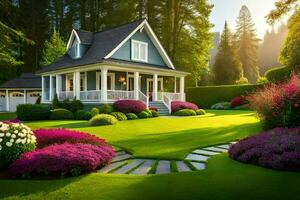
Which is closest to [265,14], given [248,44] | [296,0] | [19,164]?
[296,0]

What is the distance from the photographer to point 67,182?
19.6 ft

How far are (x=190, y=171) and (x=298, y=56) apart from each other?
24.6 meters

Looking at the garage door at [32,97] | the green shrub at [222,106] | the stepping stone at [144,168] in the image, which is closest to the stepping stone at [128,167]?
the stepping stone at [144,168]

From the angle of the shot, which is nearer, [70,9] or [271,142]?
[271,142]

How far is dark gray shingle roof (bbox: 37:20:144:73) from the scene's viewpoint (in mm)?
25625

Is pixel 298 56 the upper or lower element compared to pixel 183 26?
lower

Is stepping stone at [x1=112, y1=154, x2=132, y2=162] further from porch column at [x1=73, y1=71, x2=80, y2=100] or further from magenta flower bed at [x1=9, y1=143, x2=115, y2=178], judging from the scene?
porch column at [x1=73, y1=71, x2=80, y2=100]

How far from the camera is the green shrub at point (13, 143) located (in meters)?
6.84

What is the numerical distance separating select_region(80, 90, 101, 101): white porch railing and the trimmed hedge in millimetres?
15920

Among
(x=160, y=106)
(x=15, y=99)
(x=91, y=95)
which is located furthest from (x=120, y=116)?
(x=15, y=99)

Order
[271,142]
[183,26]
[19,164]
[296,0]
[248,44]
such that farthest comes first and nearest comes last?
[248,44]
[183,26]
[296,0]
[271,142]
[19,164]

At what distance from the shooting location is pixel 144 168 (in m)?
7.11

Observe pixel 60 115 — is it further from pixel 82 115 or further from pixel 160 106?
pixel 160 106

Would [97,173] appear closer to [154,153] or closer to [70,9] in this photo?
[154,153]
